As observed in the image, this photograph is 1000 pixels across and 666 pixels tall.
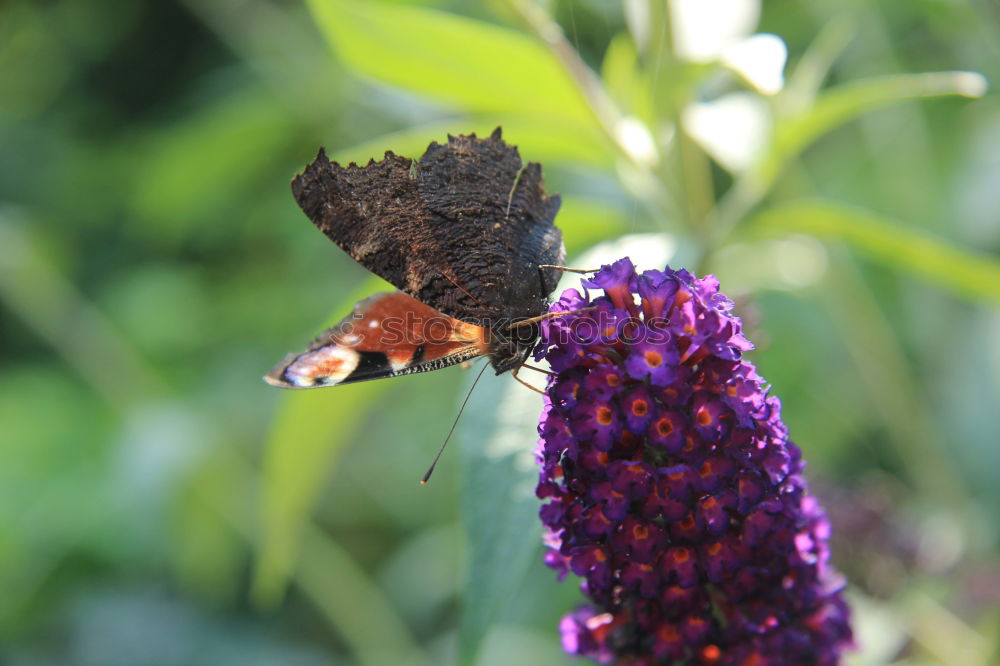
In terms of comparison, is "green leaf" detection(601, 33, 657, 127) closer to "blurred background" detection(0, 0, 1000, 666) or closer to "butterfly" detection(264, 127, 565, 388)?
"blurred background" detection(0, 0, 1000, 666)

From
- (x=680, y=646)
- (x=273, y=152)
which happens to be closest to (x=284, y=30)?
(x=273, y=152)

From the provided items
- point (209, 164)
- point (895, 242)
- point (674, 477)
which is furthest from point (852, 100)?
point (209, 164)

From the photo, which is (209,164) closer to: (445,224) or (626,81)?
(626,81)

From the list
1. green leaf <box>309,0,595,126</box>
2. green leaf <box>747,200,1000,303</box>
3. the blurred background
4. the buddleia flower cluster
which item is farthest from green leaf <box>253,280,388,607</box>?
green leaf <box>747,200,1000,303</box>

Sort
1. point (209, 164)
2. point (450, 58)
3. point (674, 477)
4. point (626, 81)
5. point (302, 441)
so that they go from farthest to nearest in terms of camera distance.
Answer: point (209, 164) → point (626, 81) → point (302, 441) → point (450, 58) → point (674, 477)

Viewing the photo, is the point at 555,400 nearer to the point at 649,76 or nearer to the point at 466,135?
the point at 466,135
